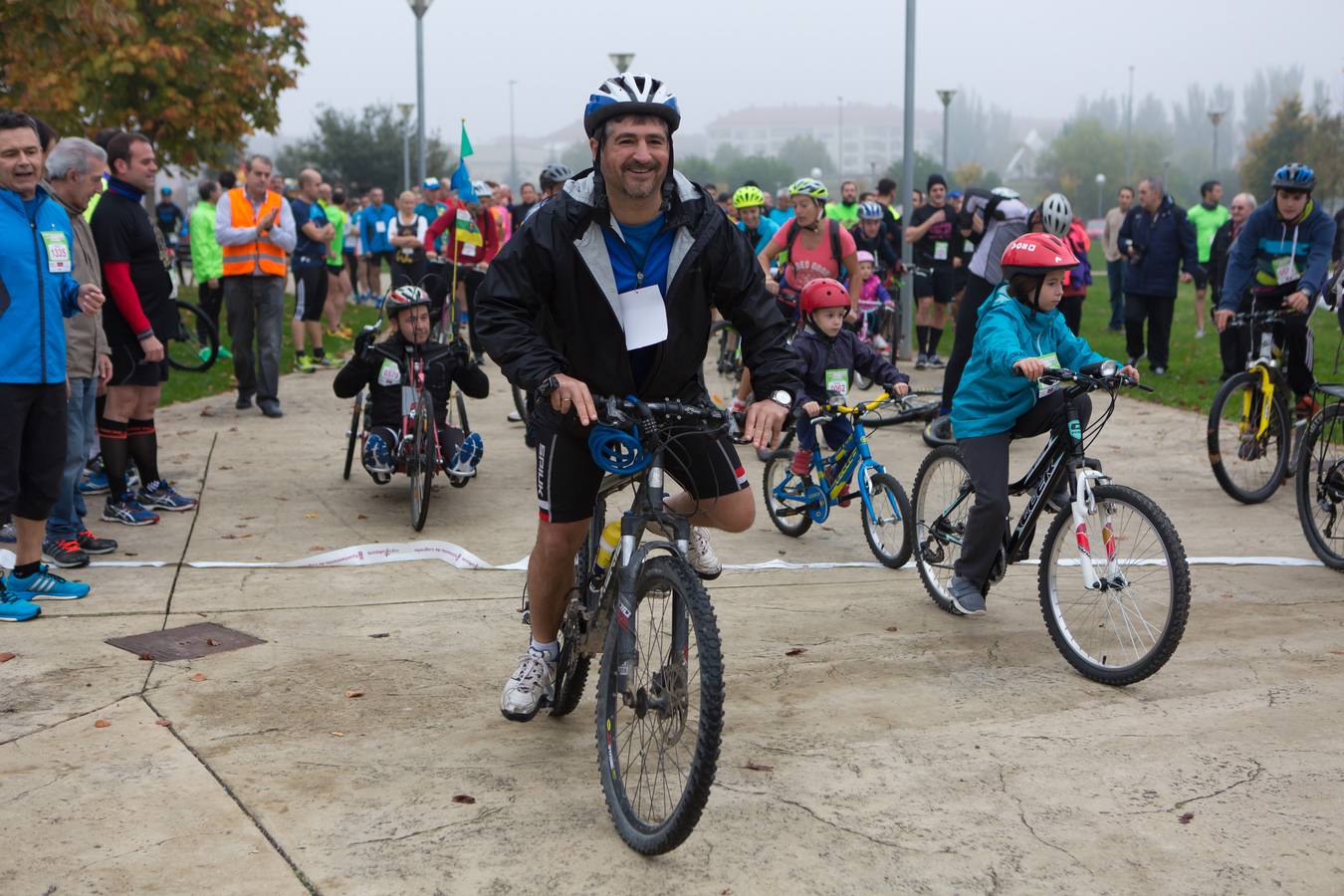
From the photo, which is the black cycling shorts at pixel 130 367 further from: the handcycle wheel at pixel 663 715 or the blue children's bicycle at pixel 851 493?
the handcycle wheel at pixel 663 715

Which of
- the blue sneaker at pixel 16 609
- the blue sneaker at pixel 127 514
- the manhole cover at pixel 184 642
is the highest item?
the blue sneaker at pixel 127 514

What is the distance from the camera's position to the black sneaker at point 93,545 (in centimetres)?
714

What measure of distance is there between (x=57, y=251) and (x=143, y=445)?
93.7 inches

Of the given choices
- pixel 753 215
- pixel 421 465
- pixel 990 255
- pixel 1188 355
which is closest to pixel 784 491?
pixel 421 465

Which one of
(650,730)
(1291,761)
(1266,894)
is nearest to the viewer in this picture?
(1266,894)

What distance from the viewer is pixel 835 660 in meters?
5.45

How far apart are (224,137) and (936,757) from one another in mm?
19976

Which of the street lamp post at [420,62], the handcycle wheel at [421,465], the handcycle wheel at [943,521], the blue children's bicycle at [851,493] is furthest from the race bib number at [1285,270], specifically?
the street lamp post at [420,62]

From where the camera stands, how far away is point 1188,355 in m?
16.4

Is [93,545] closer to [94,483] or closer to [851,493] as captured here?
[94,483]

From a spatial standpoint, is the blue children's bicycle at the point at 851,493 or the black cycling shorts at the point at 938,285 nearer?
the blue children's bicycle at the point at 851,493

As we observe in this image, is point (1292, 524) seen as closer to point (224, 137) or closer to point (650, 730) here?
point (650, 730)

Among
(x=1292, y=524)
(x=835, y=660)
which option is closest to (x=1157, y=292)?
(x=1292, y=524)

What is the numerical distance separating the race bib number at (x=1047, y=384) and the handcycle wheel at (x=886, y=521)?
51.1 inches
